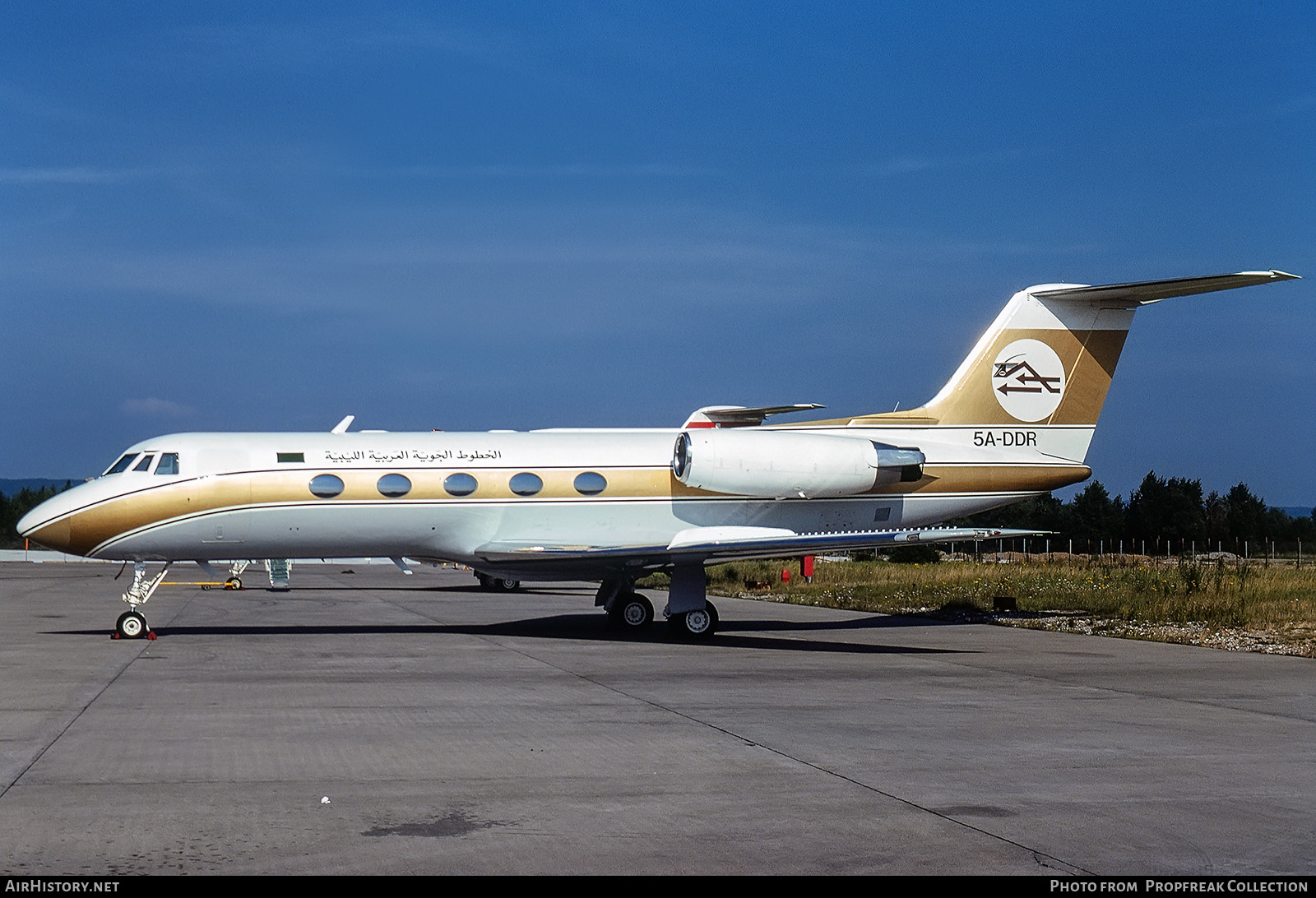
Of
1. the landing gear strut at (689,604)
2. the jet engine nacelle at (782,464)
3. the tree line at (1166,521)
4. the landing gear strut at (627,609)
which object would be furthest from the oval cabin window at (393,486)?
the tree line at (1166,521)

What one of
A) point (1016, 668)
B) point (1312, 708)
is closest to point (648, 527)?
point (1016, 668)

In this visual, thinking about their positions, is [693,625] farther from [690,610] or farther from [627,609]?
[627,609]

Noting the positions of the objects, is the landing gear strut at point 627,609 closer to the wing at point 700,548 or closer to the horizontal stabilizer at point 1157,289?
the wing at point 700,548

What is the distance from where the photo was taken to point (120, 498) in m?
19.8

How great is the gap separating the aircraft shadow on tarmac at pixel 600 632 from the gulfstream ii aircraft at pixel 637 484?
0.66 m

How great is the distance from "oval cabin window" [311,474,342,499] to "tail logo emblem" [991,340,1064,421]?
36.5 feet

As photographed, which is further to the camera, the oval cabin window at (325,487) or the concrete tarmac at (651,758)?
the oval cabin window at (325,487)

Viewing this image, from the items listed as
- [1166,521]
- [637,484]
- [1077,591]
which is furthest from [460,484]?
[1166,521]

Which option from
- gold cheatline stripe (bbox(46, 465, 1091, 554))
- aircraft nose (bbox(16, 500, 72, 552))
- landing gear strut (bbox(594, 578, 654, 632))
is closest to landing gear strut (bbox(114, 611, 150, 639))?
gold cheatline stripe (bbox(46, 465, 1091, 554))

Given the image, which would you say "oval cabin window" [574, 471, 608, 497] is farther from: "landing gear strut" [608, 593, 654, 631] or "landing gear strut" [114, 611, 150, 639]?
"landing gear strut" [114, 611, 150, 639]

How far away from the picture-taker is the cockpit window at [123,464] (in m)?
20.1
